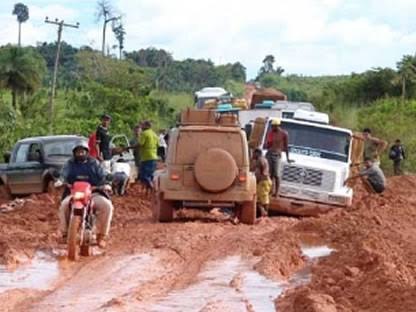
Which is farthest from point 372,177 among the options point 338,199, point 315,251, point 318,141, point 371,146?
point 315,251

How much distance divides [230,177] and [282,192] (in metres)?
3.72

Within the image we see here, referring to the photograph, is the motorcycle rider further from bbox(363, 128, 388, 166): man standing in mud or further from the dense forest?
the dense forest

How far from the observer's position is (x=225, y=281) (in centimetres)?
1244

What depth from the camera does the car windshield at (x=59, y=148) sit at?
25.4m

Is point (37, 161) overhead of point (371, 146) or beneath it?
beneath

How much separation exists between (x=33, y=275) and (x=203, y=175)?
6549mm

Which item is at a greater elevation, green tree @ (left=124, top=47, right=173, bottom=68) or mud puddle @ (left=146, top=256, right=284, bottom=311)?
green tree @ (left=124, top=47, right=173, bottom=68)

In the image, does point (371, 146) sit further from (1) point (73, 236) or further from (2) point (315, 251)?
(1) point (73, 236)

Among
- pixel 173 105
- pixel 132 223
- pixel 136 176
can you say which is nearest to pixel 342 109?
pixel 173 105

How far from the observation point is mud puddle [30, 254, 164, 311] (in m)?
10.6

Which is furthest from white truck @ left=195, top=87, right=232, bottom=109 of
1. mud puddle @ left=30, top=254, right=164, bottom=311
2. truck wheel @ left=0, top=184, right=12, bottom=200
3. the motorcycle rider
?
mud puddle @ left=30, top=254, right=164, bottom=311

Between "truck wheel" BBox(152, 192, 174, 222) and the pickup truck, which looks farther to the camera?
the pickup truck

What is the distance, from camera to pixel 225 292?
38.0ft

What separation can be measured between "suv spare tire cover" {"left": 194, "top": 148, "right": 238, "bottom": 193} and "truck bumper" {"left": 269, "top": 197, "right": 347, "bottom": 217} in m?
3.73
